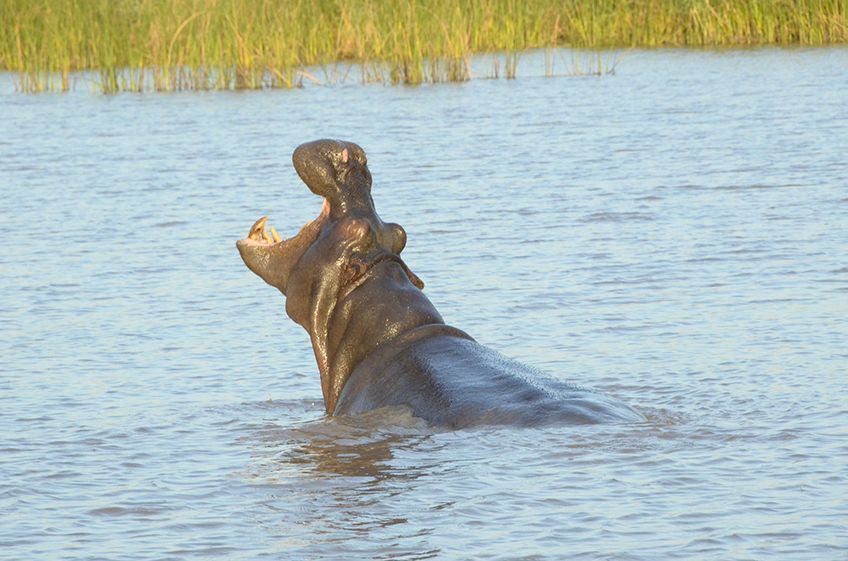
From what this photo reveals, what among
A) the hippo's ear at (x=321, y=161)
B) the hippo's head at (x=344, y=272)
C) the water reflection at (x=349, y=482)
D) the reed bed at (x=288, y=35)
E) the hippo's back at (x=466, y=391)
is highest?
the reed bed at (x=288, y=35)

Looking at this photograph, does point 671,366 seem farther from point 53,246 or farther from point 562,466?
point 53,246

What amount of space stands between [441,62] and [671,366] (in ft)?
49.4

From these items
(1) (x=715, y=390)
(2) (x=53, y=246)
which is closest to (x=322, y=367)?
(1) (x=715, y=390)

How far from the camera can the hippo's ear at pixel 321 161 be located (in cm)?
554

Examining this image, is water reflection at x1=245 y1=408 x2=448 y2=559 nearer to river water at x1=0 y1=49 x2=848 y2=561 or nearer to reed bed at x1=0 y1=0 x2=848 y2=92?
river water at x1=0 y1=49 x2=848 y2=561

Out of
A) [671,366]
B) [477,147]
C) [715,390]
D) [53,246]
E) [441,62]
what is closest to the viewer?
[715,390]

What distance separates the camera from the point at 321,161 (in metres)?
5.54

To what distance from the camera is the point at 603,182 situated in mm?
12305

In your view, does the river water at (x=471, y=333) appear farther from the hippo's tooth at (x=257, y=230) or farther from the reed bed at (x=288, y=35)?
the reed bed at (x=288, y=35)

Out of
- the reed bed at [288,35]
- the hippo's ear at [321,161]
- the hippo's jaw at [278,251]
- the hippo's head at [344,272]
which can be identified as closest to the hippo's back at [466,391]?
the hippo's head at [344,272]

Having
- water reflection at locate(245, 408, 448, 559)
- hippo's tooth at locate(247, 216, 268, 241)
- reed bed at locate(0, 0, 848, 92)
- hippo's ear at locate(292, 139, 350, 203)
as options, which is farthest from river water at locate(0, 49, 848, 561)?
reed bed at locate(0, 0, 848, 92)

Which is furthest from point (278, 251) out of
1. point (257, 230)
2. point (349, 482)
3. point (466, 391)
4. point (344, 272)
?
point (349, 482)

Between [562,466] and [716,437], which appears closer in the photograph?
[562,466]

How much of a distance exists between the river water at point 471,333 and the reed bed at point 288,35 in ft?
14.2
